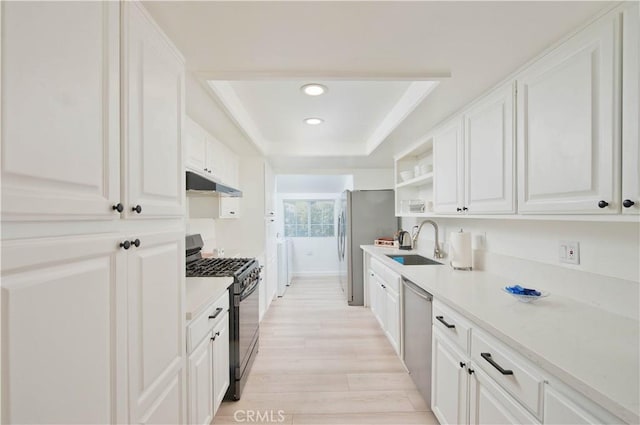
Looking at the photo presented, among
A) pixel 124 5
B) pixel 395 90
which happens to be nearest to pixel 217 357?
pixel 124 5

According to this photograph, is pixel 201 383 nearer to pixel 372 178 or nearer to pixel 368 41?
pixel 368 41

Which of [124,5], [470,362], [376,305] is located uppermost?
[124,5]

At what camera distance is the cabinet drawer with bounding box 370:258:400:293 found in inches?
96.2

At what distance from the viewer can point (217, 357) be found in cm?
169

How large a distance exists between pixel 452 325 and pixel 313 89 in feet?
6.18

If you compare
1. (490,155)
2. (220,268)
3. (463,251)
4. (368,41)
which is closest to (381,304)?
(463,251)

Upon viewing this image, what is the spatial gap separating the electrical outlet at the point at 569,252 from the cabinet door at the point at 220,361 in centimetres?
204

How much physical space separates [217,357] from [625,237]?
221cm

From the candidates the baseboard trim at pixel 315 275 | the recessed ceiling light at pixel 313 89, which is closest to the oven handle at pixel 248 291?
the recessed ceiling light at pixel 313 89

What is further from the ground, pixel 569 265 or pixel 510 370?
pixel 569 265

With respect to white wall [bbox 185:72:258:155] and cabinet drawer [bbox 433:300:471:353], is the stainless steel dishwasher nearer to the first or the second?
cabinet drawer [bbox 433:300:471:353]

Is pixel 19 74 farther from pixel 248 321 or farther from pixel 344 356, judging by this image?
pixel 344 356

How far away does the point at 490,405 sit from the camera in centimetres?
117

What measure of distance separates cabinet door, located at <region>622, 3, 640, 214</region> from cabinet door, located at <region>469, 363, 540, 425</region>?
83 cm
